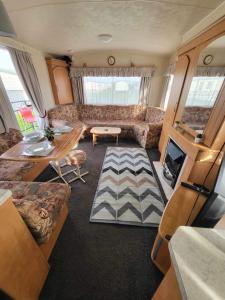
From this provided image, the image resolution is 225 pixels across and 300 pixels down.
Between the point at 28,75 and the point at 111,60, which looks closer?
the point at 28,75

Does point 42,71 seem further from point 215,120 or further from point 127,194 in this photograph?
point 215,120

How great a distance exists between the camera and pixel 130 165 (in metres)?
2.70

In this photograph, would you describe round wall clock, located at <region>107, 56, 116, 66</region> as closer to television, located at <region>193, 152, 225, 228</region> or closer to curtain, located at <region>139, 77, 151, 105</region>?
curtain, located at <region>139, 77, 151, 105</region>

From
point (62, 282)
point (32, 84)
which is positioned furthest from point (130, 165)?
point (32, 84)

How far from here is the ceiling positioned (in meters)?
1.53

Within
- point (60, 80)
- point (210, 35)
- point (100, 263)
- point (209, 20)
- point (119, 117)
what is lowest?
point (100, 263)

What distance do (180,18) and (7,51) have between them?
296 centimetres

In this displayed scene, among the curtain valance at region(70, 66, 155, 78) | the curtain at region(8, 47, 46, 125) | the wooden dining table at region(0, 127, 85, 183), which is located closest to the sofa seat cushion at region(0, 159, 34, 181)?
the wooden dining table at region(0, 127, 85, 183)

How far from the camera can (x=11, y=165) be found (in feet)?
6.32

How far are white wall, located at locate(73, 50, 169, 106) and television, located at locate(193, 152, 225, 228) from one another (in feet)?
13.0

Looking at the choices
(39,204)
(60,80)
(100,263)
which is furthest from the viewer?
(60,80)

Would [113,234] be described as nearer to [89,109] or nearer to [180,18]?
[180,18]

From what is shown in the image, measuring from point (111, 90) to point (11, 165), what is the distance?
3583 mm

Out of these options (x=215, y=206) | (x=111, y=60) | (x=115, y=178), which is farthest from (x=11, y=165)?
(x=111, y=60)
